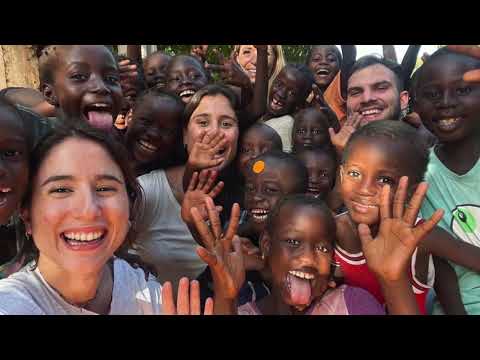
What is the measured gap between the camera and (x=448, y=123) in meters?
2.05

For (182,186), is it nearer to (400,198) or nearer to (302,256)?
(302,256)

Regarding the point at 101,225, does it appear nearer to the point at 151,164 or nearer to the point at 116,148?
the point at 116,148

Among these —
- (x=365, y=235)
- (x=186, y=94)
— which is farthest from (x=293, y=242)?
(x=186, y=94)

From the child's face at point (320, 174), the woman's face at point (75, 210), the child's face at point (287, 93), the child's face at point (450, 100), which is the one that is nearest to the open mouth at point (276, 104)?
the child's face at point (287, 93)

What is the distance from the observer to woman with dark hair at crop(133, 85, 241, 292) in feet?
7.64

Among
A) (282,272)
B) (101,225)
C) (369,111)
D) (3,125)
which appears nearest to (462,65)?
(369,111)

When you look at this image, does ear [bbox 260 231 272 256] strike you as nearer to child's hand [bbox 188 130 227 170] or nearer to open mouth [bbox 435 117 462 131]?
child's hand [bbox 188 130 227 170]

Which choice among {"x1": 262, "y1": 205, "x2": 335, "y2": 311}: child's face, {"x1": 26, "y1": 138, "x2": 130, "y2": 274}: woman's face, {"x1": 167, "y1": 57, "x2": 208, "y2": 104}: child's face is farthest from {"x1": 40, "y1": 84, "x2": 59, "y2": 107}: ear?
{"x1": 262, "y1": 205, "x2": 335, "y2": 311}: child's face

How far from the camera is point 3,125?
1.69m

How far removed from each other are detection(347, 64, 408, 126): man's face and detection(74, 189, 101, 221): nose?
1293mm

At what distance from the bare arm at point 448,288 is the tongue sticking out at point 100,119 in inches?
59.1

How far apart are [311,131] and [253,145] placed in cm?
42

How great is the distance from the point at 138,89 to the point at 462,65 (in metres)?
1.83

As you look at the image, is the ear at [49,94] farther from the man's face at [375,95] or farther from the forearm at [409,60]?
the forearm at [409,60]
